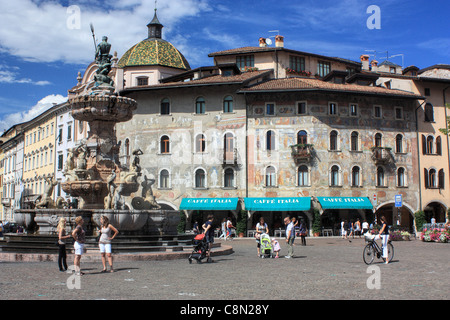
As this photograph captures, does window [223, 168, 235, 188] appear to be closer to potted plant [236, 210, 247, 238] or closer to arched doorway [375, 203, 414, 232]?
potted plant [236, 210, 247, 238]

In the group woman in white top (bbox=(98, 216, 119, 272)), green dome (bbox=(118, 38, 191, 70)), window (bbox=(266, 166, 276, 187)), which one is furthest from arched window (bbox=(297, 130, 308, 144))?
woman in white top (bbox=(98, 216, 119, 272))

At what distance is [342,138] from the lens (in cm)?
4234

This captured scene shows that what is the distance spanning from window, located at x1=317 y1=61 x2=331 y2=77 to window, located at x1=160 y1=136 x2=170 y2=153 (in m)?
16.2

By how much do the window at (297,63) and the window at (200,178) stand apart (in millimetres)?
13734

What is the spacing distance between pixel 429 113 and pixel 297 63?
Answer: 12.3 m

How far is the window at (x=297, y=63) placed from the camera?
49.2 meters

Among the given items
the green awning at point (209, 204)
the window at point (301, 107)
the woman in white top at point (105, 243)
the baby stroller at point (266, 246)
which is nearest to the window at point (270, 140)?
the window at point (301, 107)

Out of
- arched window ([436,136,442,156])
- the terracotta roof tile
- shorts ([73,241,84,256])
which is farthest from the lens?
arched window ([436,136,442,156])

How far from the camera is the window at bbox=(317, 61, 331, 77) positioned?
1989 inches

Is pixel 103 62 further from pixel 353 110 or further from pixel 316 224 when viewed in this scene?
pixel 353 110

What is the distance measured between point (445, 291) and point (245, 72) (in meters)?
39.6

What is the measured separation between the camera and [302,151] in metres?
41.0

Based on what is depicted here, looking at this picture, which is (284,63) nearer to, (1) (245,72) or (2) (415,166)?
(1) (245,72)
